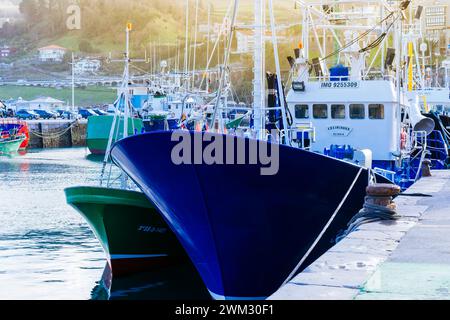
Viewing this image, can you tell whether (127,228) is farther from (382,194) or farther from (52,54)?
(52,54)

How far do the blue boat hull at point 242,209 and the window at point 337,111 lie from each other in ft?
14.2

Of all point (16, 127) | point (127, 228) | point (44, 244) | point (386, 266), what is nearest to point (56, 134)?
point (16, 127)

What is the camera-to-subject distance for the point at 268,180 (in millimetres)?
12461

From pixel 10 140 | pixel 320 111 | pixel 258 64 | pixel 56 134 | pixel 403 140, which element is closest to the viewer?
pixel 258 64

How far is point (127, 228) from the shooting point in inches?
612

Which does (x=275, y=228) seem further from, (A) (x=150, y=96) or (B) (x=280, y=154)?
(A) (x=150, y=96)

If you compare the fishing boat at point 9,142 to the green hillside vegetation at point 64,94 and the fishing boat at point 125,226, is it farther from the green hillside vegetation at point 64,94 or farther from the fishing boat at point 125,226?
the green hillside vegetation at point 64,94

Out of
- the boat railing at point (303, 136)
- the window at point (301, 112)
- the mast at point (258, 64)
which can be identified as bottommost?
the boat railing at point (303, 136)

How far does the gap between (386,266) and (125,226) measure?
8392 millimetres

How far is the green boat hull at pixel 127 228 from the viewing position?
49.4 feet

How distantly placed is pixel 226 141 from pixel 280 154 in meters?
0.86

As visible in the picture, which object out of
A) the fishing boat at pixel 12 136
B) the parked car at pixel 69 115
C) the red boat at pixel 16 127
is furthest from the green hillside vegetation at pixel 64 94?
the fishing boat at pixel 12 136
